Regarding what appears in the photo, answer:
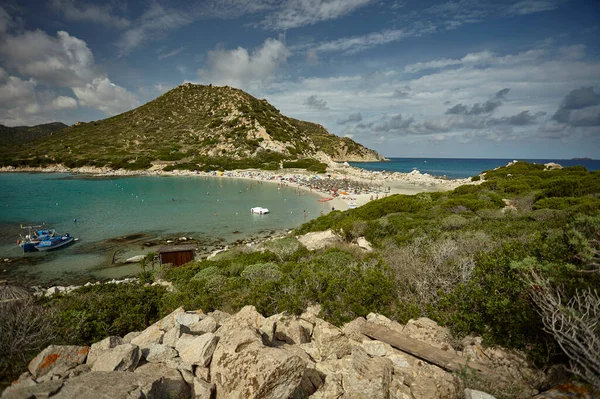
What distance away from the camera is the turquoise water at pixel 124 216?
19.3 meters

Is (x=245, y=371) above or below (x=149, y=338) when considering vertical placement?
above

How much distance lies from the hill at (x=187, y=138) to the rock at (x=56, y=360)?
75.8m

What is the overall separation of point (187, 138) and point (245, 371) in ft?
353

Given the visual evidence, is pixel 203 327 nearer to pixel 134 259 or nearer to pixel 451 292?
pixel 451 292

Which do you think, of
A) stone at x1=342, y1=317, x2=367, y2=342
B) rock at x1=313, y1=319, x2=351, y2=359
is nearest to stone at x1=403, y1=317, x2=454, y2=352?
stone at x1=342, y1=317, x2=367, y2=342

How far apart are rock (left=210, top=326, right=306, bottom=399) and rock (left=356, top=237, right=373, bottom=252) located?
10.2 metres

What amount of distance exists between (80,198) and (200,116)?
80.7 metres

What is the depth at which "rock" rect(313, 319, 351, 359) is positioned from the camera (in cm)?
484

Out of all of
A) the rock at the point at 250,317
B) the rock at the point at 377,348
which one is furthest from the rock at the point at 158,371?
the rock at the point at 377,348

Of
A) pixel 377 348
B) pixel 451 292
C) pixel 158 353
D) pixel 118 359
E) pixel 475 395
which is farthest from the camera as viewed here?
pixel 451 292

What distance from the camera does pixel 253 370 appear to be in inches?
142

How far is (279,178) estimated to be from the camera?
2579 inches

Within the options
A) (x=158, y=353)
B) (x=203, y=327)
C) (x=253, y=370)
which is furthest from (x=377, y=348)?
(x=158, y=353)

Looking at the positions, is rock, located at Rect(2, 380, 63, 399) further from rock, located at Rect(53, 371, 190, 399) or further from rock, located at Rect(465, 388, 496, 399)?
rock, located at Rect(465, 388, 496, 399)
